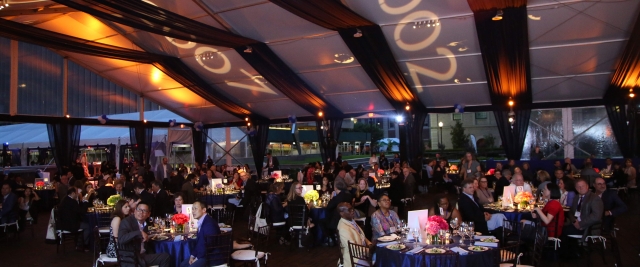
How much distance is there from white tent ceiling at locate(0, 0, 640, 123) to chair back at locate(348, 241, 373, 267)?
654 cm

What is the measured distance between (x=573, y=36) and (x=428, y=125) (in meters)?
18.5

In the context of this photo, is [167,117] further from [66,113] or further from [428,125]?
[428,125]

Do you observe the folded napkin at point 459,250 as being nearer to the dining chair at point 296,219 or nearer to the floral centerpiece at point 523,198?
the floral centerpiece at point 523,198

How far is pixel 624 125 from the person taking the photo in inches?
580

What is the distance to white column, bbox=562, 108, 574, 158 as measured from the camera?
1628cm

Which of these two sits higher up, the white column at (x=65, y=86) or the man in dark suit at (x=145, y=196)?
the white column at (x=65, y=86)

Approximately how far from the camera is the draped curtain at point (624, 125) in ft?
47.9

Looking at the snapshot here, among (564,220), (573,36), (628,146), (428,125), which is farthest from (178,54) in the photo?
(428,125)

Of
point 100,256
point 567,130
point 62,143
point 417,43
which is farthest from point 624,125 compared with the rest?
point 62,143

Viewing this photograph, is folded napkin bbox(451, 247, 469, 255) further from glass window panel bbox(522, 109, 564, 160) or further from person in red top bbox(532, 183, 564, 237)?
glass window panel bbox(522, 109, 564, 160)

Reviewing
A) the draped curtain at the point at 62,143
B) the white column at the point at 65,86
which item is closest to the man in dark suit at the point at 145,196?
the draped curtain at the point at 62,143

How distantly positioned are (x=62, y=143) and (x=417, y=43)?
40.3ft

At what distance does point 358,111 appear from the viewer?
1772 centimetres

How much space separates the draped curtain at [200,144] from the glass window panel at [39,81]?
5889 mm
